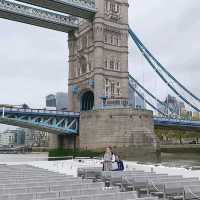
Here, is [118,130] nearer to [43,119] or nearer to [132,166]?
[43,119]

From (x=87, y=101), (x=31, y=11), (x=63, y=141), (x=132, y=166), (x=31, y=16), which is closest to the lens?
(x=132, y=166)

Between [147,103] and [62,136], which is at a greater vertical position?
[147,103]

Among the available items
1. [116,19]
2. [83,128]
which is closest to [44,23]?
[116,19]

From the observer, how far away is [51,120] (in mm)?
52469

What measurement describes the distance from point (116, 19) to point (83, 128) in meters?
17.4

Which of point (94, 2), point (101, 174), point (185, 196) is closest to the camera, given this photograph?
point (185, 196)

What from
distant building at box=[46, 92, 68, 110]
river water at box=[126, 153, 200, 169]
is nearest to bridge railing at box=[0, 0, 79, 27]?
river water at box=[126, 153, 200, 169]

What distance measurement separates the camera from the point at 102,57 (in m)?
55.3

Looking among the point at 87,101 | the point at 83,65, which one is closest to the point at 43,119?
the point at 87,101

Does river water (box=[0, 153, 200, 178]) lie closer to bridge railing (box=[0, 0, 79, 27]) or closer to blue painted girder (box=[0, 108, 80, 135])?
blue painted girder (box=[0, 108, 80, 135])

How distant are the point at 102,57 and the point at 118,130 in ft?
38.8

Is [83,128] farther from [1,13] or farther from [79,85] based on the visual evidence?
[1,13]

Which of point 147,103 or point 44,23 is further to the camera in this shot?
point 147,103

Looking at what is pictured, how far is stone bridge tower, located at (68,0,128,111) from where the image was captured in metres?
54.8
